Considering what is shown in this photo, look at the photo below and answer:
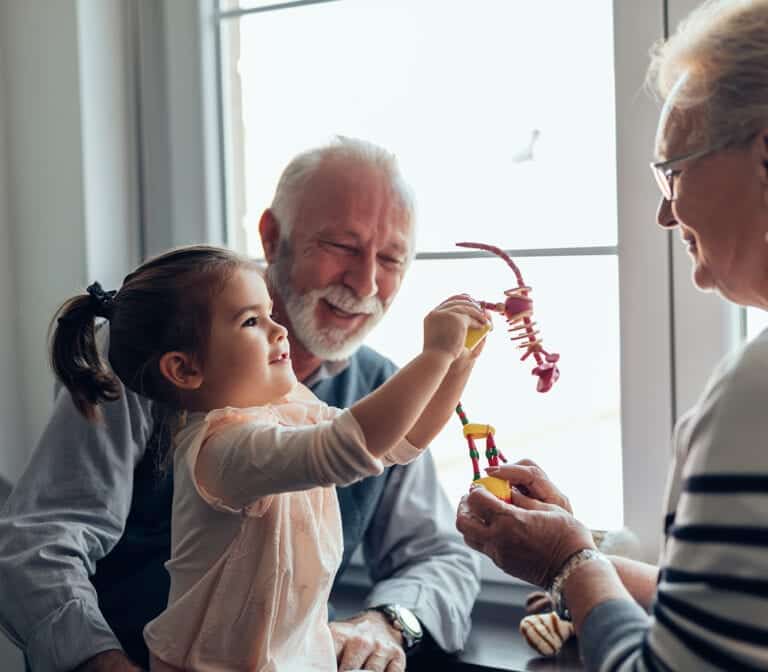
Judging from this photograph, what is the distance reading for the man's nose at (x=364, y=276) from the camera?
169 cm

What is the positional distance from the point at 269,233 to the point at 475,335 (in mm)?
679

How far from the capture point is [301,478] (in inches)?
43.7

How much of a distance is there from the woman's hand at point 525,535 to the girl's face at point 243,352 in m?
0.29

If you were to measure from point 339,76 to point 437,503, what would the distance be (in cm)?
92

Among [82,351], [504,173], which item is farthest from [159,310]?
[504,173]

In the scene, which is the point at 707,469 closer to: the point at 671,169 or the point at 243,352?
the point at 671,169

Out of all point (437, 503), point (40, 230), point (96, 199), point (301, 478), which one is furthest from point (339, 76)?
point (301, 478)

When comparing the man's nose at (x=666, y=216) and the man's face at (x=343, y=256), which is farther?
the man's face at (x=343, y=256)

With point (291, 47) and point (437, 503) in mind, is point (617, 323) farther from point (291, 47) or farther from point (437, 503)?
point (291, 47)

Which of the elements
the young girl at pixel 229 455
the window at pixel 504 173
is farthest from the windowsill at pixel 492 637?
the young girl at pixel 229 455

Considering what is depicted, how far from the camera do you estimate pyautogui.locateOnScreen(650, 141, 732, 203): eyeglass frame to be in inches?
40.1

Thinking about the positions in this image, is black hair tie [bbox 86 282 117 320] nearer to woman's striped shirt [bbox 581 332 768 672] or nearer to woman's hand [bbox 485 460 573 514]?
woman's hand [bbox 485 460 573 514]

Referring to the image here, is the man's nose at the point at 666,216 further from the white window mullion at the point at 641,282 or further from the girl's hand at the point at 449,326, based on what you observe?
the white window mullion at the point at 641,282

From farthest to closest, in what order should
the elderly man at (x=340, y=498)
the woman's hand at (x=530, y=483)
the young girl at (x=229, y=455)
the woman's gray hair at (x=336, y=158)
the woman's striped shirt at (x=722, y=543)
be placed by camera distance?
the woman's gray hair at (x=336, y=158) < the elderly man at (x=340, y=498) < the woman's hand at (x=530, y=483) < the young girl at (x=229, y=455) < the woman's striped shirt at (x=722, y=543)
